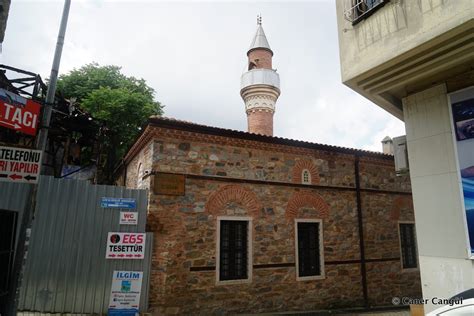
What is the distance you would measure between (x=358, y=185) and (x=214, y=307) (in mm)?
5857

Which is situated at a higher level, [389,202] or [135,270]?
[389,202]

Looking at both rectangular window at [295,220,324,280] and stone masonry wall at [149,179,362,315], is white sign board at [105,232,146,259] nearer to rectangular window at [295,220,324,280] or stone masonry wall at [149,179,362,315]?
stone masonry wall at [149,179,362,315]

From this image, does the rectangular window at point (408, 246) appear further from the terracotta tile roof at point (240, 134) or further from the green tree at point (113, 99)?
the green tree at point (113, 99)

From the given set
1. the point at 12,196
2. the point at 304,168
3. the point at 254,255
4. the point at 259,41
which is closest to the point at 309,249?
the point at 254,255

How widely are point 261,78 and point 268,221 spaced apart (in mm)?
12240

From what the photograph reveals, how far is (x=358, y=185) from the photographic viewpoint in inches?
389

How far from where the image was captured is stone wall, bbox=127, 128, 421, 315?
696cm

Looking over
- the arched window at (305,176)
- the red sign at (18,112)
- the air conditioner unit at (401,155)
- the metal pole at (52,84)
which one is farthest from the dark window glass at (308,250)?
the red sign at (18,112)

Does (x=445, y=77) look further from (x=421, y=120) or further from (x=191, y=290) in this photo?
(x=191, y=290)

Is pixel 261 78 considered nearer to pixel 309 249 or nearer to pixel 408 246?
pixel 408 246

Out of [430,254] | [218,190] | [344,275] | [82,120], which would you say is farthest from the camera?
[82,120]

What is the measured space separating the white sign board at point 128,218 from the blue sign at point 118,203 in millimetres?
151

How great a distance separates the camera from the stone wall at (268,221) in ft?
22.9

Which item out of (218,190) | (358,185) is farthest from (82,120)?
(358,185)
